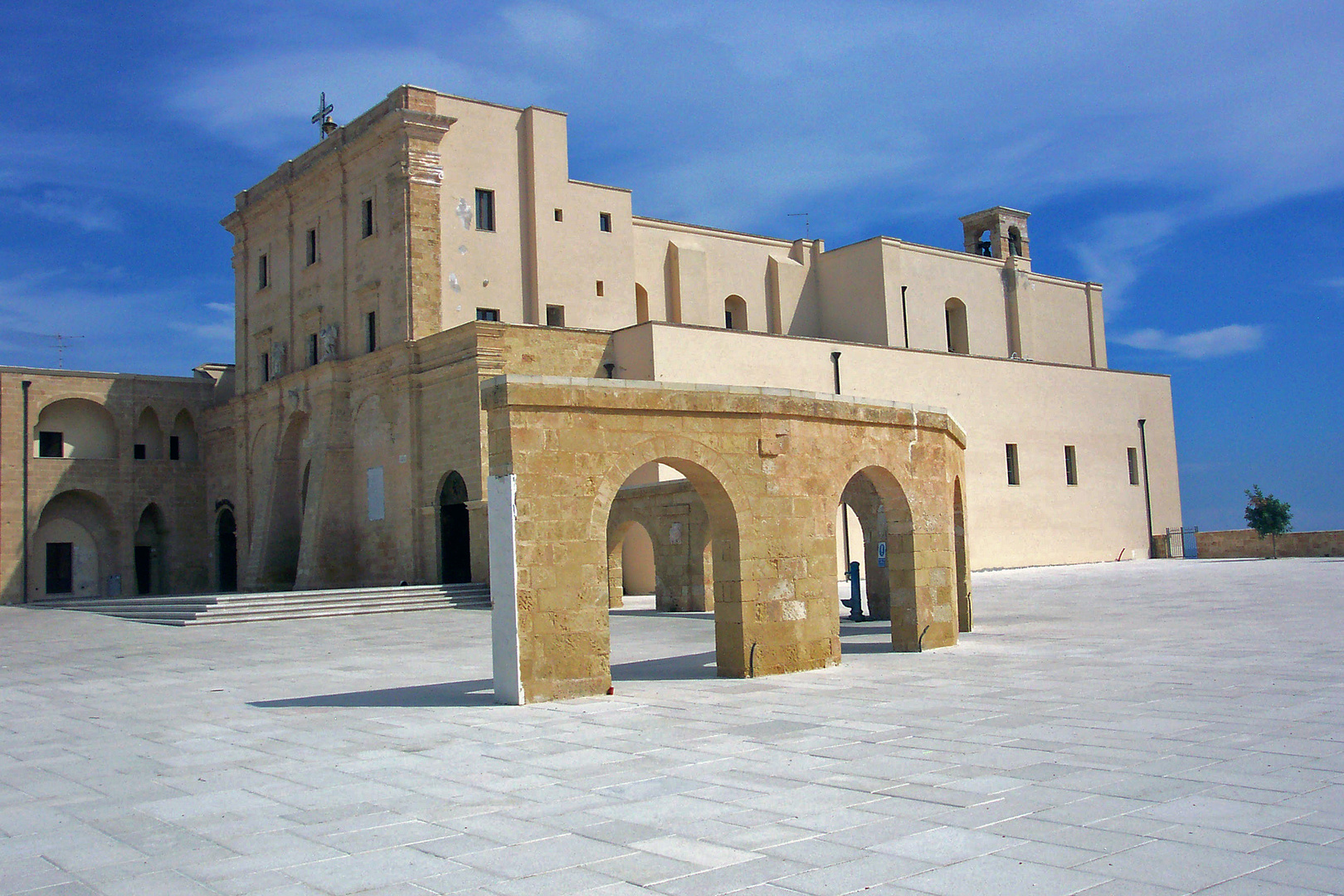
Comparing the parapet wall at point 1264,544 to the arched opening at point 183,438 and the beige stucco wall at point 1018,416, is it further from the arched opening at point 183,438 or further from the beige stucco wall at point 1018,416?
the arched opening at point 183,438

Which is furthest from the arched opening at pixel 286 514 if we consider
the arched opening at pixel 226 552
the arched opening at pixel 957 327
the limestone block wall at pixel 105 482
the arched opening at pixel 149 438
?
the arched opening at pixel 957 327

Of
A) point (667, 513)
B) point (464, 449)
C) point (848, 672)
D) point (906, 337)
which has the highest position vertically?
point (906, 337)

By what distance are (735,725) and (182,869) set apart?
14.6ft

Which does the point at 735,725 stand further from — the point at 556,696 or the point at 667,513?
the point at 667,513

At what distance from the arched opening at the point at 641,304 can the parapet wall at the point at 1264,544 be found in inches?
845

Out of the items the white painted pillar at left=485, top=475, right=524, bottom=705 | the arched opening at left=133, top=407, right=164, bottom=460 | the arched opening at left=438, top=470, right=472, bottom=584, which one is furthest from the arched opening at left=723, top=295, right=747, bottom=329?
the white painted pillar at left=485, top=475, right=524, bottom=705

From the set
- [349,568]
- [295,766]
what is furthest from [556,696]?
[349,568]

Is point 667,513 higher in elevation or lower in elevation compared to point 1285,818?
higher

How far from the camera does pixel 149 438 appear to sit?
39094mm

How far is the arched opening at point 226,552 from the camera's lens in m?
37.6

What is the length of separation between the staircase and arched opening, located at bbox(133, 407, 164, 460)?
46.9 feet

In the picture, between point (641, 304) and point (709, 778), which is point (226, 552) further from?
point (709, 778)

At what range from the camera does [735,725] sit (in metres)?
8.58

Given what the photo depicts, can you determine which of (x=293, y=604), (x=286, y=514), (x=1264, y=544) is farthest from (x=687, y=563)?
(x=1264, y=544)
